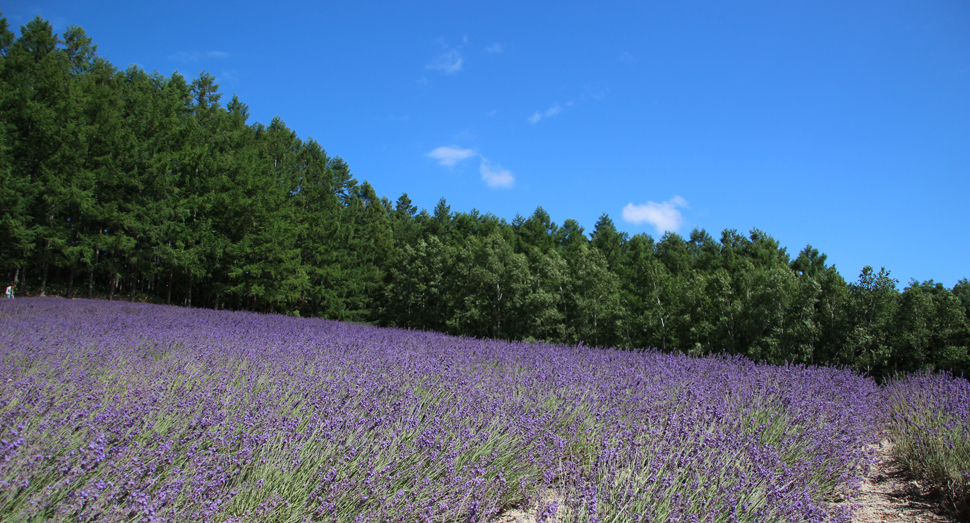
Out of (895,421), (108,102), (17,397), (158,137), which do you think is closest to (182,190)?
(158,137)

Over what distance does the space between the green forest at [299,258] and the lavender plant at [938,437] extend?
6.13 metres

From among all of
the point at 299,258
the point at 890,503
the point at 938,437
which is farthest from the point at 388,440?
the point at 299,258

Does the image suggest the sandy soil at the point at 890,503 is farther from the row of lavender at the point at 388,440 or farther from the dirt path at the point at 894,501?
the row of lavender at the point at 388,440

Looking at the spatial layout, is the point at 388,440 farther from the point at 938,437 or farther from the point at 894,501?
the point at 938,437

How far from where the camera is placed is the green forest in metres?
12.0

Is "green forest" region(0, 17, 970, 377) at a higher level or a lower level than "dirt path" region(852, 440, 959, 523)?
higher

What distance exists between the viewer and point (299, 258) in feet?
84.5

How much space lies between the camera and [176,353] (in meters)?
5.16

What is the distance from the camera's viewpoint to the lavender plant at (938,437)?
3.49 meters

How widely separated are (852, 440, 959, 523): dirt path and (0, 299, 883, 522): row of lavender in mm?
206

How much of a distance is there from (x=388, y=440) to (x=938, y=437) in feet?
14.5

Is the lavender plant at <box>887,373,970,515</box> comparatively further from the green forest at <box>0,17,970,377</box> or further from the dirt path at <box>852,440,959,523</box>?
the green forest at <box>0,17,970,377</box>

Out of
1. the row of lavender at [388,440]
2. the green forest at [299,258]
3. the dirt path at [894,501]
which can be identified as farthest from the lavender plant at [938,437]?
the green forest at [299,258]

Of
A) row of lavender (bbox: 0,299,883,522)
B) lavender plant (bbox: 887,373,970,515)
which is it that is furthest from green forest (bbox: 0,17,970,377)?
row of lavender (bbox: 0,299,883,522)
